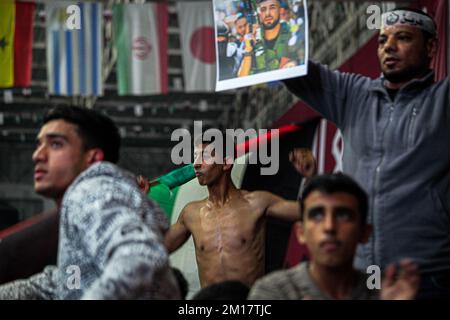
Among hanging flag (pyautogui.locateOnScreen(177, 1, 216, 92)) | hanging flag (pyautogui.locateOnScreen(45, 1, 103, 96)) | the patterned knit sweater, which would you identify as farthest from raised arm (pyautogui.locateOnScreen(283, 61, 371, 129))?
hanging flag (pyautogui.locateOnScreen(45, 1, 103, 96))

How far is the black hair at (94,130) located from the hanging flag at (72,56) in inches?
447

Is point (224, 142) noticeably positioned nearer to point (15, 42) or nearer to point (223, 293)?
point (223, 293)

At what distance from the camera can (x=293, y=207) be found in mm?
5762

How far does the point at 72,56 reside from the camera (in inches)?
621

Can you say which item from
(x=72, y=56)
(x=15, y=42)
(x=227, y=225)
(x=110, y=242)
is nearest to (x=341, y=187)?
(x=110, y=242)

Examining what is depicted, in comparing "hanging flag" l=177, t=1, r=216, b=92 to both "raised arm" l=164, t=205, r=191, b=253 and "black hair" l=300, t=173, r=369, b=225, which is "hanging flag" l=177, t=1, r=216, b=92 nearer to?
"raised arm" l=164, t=205, r=191, b=253

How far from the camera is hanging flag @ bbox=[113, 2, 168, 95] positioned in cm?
1503

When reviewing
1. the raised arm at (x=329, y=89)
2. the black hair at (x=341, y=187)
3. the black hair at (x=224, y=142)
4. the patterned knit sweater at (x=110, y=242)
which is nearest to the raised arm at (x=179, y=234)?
the black hair at (x=224, y=142)

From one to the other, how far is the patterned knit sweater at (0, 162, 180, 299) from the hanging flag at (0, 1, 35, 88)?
10.8m

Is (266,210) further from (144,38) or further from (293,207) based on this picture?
(144,38)

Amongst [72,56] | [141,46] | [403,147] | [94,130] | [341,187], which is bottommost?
[341,187]

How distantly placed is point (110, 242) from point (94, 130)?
811mm

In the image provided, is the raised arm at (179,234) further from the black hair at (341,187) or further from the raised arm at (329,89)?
the black hair at (341,187)

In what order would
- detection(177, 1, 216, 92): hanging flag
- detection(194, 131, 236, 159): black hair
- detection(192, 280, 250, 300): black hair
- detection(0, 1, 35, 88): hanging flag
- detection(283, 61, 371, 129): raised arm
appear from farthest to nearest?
detection(177, 1, 216, 92): hanging flag
detection(0, 1, 35, 88): hanging flag
detection(194, 131, 236, 159): black hair
detection(283, 61, 371, 129): raised arm
detection(192, 280, 250, 300): black hair
